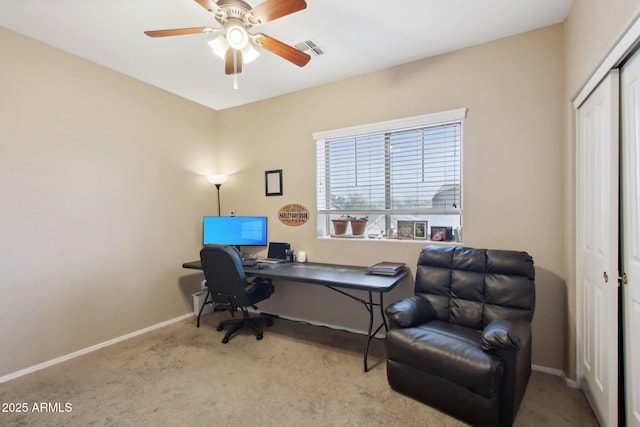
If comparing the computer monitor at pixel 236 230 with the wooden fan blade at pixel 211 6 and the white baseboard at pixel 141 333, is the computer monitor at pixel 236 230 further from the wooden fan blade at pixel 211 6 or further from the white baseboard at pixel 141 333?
the wooden fan blade at pixel 211 6

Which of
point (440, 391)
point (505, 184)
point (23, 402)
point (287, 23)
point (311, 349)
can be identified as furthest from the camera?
point (311, 349)

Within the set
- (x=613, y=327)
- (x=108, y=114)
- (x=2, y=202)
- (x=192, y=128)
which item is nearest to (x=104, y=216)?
(x=2, y=202)

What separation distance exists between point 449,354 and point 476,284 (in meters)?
0.70

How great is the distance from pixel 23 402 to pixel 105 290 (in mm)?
1007

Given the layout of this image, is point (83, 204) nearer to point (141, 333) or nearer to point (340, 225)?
point (141, 333)

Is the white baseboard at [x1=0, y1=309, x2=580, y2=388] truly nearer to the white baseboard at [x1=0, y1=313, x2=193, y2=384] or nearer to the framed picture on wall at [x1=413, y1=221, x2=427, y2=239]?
the white baseboard at [x1=0, y1=313, x2=193, y2=384]

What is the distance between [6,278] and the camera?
229 centimetres

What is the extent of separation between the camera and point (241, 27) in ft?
5.92

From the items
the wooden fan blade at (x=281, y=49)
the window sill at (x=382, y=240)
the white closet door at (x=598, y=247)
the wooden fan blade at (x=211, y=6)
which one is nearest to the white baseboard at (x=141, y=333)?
the white closet door at (x=598, y=247)

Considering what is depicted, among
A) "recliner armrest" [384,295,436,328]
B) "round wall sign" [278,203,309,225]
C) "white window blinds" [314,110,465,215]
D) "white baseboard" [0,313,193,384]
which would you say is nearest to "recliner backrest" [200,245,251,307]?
"round wall sign" [278,203,309,225]

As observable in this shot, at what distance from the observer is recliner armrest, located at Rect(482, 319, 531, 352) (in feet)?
5.39

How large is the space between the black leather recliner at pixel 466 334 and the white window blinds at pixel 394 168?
615 millimetres

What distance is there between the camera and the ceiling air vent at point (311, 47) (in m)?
2.45

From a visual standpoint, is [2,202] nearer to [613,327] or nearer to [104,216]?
[104,216]
